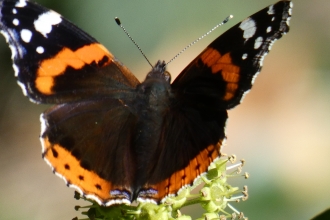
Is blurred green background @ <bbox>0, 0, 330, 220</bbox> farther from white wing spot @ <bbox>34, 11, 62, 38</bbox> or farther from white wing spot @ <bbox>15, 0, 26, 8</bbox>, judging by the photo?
white wing spot @ <bbox>15, 0, 26, 8</bbox>

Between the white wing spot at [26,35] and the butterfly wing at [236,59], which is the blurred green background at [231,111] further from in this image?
the white wing spot at [26,35]

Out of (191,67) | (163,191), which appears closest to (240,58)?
(191,67)

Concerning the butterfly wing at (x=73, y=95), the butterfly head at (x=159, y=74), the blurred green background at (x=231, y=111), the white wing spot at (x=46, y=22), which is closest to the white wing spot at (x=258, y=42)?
the butterfly head at (x=159, y=74)

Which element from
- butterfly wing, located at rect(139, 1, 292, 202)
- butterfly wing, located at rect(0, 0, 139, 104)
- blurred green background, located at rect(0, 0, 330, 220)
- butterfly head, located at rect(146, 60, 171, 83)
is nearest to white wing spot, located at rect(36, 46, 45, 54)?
butterfly wing, located at rect(0, 0, 139, 104)

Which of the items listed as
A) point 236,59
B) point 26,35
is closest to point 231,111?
point 236,59

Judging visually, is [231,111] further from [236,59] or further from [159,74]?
[236,59]

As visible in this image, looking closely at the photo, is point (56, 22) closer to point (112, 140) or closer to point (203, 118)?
point (112, 140)
